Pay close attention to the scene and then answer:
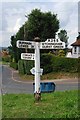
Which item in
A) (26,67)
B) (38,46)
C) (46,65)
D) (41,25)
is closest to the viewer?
(38,46)

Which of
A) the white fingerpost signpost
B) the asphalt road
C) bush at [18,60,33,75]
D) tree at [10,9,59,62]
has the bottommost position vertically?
the asphalt road

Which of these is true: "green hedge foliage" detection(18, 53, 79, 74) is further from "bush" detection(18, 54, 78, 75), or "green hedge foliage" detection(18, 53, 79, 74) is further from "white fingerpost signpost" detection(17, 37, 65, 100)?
"white fingerpost signpost" detection(17, 37, 65, 100)

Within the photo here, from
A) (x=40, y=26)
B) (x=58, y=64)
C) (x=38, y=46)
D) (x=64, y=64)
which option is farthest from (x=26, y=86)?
(x=40, y=26)

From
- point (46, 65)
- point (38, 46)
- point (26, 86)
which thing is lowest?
point (26, 86)


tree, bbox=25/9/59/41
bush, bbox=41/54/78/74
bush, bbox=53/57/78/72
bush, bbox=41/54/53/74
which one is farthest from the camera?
Result: tree, bbox=25/9/59/41

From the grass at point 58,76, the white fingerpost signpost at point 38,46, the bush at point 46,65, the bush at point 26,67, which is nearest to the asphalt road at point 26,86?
the grass at point 58,76

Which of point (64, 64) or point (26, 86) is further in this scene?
point (64, 64)

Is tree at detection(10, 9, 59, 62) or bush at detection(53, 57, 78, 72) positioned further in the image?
tree at detection(10, 9, 59, 62)

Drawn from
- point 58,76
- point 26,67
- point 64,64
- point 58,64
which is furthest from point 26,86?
point 26,67

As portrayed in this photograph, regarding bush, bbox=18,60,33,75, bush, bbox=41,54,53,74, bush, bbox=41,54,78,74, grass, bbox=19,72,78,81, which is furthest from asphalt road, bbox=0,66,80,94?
bush, bbox=41,54,53,74

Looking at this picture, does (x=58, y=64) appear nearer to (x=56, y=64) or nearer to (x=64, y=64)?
(x=56, y=64)

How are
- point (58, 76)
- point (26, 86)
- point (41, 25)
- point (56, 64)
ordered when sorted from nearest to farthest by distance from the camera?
1. point (26, 86)
2. point (58, 76)
3. point (56, 64)
4. point (41, 25)

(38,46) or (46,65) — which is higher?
(38,46)

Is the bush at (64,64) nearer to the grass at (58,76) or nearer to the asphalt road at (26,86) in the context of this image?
the grass at (58,76)
